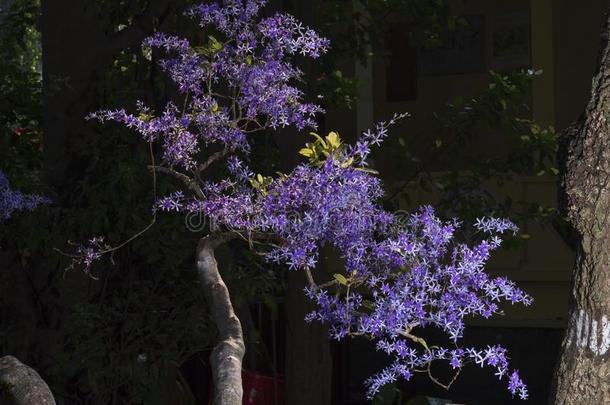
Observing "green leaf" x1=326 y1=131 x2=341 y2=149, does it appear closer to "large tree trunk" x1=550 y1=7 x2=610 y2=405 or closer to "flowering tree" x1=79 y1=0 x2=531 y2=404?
"flowering tree" x1=79 y1=0 x2=531 y2=404

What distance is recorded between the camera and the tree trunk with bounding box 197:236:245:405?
16.0 feet

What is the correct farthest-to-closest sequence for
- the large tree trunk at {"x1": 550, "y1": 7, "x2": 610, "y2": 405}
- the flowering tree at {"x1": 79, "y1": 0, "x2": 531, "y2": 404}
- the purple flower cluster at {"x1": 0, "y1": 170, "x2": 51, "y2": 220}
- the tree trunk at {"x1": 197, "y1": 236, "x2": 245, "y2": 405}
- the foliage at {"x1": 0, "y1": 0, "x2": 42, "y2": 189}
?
the foliage at {"x1": 0, "y1": 0, "x2": 42, "y2": 189}, the purple flower cluster at {"x1": 0, "y1": 170, "x2": 51, "y2": 220}, the large tree trunk at {"x1": 550, "y1": 7, "x2": 610, "y2": 405}, the flowering tree at {"x1": 79, "y1": 0, "x2": 531, "y2": 404}, the tree trunk at {"x1": 197, "y1": 236, "x2": 245, "y2": 405}

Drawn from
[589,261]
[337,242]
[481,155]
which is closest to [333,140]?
[337,242]

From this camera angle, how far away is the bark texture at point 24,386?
528 centimetres

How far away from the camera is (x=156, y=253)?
802cm

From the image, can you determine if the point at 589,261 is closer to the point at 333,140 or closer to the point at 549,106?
the point at 333,140

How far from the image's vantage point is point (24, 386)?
17.5 feet

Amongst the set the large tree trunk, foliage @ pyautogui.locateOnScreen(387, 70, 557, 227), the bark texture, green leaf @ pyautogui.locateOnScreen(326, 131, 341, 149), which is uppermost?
foliage @ pyautogui.locateOnScreen(387, 70, 557, 227)

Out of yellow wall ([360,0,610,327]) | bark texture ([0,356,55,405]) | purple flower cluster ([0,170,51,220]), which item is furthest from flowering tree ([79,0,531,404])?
yellow wall ([360,0,610,327])

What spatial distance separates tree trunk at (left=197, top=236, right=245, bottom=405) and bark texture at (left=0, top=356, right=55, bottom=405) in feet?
2.41

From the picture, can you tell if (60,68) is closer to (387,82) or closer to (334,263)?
(334,263)

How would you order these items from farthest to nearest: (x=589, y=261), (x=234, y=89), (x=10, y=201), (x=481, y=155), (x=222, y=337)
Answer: (x=481, y=155) → (x=10, y=201) → (x=234, y=89) → (x=589, y=261) → (x=222, y=337)

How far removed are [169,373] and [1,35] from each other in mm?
Answer: 3018

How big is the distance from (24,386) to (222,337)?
0.85 metres
